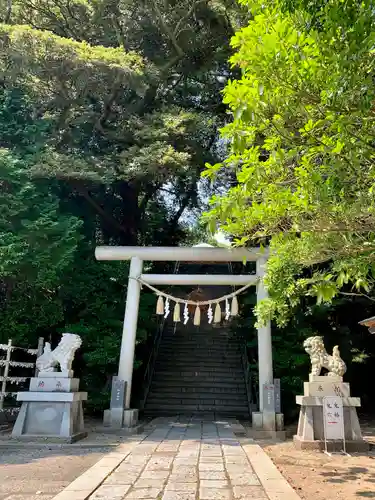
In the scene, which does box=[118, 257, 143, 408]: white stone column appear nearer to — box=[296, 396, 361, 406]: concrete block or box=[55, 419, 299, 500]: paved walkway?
box=[55, 419, 299, 500]: paved walkway

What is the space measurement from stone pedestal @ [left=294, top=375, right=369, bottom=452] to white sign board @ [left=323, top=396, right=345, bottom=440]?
0.69 feet

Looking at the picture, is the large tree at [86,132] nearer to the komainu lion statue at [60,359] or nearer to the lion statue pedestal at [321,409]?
the komainu lion statue at [60,359]

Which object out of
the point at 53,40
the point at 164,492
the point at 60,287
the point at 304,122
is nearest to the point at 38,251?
the point at 60,287

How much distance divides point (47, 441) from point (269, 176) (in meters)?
6.15

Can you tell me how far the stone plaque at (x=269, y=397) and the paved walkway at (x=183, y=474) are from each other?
1.86 metres

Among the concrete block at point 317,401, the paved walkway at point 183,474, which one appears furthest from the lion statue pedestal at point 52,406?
the concrete block at point 317,401

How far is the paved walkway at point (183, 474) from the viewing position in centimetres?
418

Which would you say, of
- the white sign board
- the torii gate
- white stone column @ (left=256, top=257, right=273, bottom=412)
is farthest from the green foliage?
the torii gate

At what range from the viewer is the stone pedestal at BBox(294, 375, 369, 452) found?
7398 millimetres

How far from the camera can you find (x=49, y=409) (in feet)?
25.7

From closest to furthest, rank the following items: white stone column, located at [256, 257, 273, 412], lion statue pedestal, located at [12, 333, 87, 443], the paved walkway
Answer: the paved walkway
lion statue pedestal, located at [12, 333, 87, 443]
white stone column, located at [256, 257, 273, 412]

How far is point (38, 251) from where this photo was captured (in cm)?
949

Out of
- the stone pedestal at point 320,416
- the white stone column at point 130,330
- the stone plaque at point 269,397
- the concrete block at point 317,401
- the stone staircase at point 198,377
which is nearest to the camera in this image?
the stone pedestal at point 320,416

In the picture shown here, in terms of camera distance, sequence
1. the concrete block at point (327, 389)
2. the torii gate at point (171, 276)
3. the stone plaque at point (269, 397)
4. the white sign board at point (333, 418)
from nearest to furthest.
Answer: the white sign board at point (333, 418) → the concrete block at point (327, 389) → the stone plaque at point (269, 397) → the torii gate at point (171, 276)
